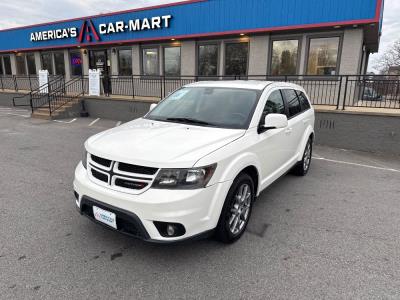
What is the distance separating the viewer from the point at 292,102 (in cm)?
481

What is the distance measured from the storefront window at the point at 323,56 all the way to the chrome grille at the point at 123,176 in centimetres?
958

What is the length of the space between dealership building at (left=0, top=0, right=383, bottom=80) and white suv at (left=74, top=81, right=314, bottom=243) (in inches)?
280

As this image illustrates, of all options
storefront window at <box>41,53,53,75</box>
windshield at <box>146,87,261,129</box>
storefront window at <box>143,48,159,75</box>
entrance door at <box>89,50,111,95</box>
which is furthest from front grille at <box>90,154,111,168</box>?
storefront window at <box>41,53,53,75</box>

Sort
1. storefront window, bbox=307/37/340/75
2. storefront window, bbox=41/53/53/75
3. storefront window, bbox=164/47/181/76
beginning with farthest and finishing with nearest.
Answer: storefront window, bbox=41/53/53/75
storefront window, bbox=164/47/181/76
storefront window, bbox=307/37/340/75

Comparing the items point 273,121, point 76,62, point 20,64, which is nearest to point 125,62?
point 76,62

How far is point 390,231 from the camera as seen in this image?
3590mm

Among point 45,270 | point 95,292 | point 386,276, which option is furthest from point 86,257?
point 386,276

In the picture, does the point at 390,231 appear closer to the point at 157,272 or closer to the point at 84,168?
the point at 157,272

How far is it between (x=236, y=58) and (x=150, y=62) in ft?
14.9

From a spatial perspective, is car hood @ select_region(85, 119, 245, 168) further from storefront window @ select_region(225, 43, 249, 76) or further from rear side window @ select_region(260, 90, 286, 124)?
storefront window @ select_region(225, 43, 249, 76)

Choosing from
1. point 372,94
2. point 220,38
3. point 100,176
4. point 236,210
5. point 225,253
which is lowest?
point 225,253

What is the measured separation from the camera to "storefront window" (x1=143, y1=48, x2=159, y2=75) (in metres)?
14.1

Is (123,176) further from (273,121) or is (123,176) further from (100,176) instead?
(273,121)

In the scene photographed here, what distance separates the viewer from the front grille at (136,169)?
2608 mm
